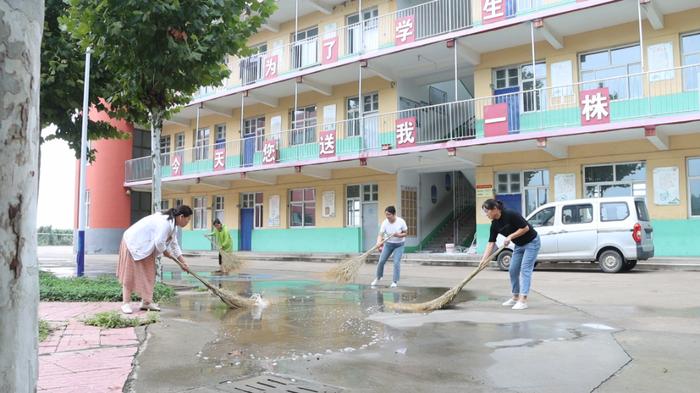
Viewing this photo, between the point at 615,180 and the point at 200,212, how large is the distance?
2027 cm

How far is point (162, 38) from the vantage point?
867 cm

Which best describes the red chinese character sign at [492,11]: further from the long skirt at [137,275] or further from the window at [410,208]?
the long skirt at [137,275]

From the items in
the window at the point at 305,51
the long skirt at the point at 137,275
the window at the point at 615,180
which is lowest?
the long skirt at the point at 137,275

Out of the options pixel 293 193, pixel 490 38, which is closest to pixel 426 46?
pixel 490 38

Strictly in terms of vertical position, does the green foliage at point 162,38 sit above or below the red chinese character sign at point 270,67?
below

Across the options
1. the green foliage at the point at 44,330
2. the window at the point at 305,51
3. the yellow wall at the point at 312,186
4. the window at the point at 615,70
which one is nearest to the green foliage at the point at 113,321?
the green foliage at the point at 44,330

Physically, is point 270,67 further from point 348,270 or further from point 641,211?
point 641,211

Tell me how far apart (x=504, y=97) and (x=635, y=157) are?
14.5 ft

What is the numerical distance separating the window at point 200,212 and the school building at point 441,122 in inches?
3.7

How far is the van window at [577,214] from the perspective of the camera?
13.4m

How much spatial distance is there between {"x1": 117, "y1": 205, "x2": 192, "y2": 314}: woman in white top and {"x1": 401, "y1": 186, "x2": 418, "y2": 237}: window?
14.4 m

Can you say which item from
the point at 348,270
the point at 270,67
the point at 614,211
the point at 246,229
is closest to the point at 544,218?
the point at 614,211

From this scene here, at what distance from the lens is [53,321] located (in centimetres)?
627

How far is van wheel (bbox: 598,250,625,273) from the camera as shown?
12938 mm
